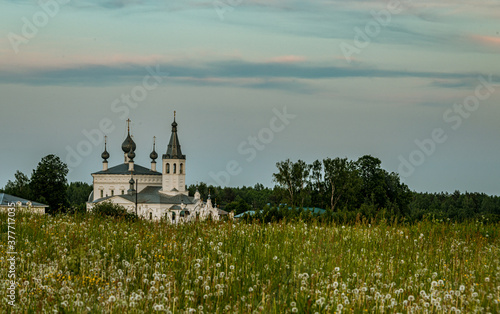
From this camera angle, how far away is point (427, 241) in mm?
12680

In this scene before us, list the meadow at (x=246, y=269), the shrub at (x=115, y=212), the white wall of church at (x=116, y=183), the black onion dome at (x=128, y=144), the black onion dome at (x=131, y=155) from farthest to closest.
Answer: the black onion dome at (x=128, y=144) → the black onion dome at (x=131, y=155) → the white wall of church at (x=116, y=183) → the shrub at (x=115, y=212) → the meadow at (x=246, y=269)

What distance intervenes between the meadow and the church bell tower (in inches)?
4445

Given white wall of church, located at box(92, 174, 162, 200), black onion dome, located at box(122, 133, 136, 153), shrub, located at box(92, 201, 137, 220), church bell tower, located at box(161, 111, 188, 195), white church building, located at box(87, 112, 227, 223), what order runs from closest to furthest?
shrub, located at box(92, 201, 137, 220) → white church building, located at box(87, 112, 227, 223) → church bell tower, located at box(161, 111, 188, 195) → white wall of church, located at box(92, 174, 162, 200) → black onion dome, located at box(122, 133, 136, 153)

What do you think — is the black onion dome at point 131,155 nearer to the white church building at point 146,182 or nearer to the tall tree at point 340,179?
the white church building at point 146,182

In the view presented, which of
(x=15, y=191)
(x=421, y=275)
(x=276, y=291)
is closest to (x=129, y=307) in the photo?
(x=276, y=291)

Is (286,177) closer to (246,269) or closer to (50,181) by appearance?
(50,181)

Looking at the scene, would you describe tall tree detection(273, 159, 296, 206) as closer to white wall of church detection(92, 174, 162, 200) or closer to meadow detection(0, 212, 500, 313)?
white wall of church detection(92, 174, 162, 200)

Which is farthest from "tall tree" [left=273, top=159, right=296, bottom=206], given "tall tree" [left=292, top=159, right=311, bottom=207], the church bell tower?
the church bell tower

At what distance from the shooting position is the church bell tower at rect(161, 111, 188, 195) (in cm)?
12719

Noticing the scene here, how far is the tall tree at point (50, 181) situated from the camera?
358ft

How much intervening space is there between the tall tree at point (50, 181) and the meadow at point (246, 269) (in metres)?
98.5

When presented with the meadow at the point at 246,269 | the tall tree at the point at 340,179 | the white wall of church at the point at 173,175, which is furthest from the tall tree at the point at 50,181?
the meadow at the point at 246,269

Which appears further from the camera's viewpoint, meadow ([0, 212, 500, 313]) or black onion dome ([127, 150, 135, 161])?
black onion dome ([127, 150, 135, 161])

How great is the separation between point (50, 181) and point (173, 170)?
25453 millimetres
